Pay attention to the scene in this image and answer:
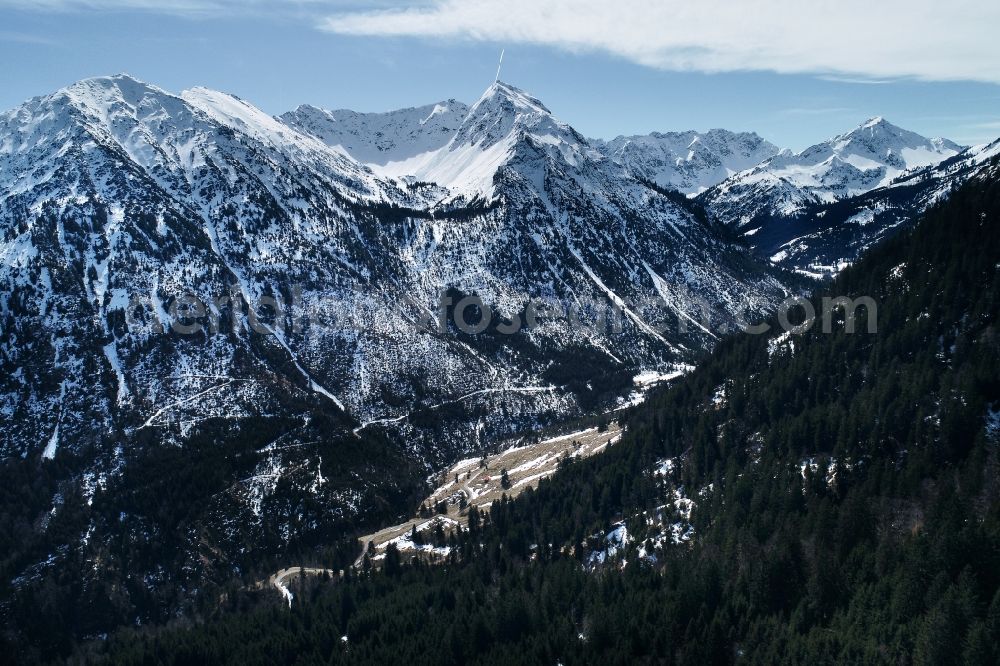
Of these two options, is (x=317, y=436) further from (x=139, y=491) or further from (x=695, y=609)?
(x=695, y=609)

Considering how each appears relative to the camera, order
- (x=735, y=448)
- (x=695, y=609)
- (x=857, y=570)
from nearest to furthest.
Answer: (x=857, y=570) < (x=695, y=609) < (x=735, y=448)

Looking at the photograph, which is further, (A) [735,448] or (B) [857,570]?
(A) [735,448]

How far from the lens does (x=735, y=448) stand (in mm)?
132875

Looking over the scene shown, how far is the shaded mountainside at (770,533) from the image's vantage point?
7844 cm

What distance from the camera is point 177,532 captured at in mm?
156125

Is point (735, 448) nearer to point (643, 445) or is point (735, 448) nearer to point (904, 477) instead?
point (643, 445)

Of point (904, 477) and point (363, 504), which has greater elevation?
point (904, 477)

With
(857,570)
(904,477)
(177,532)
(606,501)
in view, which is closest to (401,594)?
(606,501)

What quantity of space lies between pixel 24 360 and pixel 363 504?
361 feet

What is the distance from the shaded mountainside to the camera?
7844 cm

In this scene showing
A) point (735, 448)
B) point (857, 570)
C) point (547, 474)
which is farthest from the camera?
point (547, 474)

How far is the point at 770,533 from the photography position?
102 metres

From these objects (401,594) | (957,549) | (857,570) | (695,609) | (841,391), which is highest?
(841,391)

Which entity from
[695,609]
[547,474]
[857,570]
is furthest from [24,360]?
[857,570]
